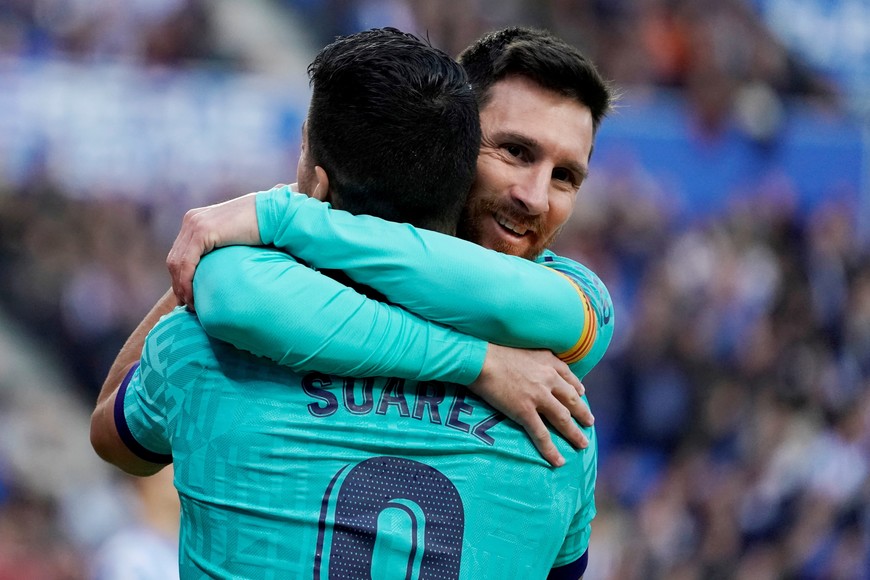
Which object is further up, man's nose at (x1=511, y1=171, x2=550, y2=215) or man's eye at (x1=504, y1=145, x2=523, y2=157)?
man's eye at (x1=504, y1=145, x2=523, y2=157)

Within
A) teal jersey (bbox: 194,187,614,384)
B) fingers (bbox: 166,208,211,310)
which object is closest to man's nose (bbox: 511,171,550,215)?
teal jersey (bbox: 194,187,614,384)

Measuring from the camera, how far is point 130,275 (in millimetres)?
6594

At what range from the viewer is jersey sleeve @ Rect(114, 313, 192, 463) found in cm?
171

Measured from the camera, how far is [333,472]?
1.64m

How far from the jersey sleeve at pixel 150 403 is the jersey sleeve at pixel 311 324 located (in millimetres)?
122

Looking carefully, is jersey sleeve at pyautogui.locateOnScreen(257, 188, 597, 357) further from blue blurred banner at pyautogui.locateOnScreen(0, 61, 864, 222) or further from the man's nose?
blue blurred banner at pyautogui.locateOnScreen(0, 61, 864, 222)

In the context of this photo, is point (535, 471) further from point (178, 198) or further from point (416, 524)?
point (178, 198)

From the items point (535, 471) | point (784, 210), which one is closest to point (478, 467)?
point (535, 471)

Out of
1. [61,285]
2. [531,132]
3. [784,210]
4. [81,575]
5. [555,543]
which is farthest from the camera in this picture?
[784,210]

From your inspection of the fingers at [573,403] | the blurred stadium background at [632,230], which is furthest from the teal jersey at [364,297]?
the blurred stadium background at [632,230]

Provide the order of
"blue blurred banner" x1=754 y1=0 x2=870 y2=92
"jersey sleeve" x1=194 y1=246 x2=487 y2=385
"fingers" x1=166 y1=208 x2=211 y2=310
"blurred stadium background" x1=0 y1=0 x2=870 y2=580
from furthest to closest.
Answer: "blue blurred banner" x1=754 y1=0 x2=870 y2=92, "blurred stadium background" x1=0 y1=0 x2=870 y2=580, "fingers" x1=166 y1=208 x2=211 y2=310, "jersey sleeve" x1=194 y1=246 x2=487 y2=385

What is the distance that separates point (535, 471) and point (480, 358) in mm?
200

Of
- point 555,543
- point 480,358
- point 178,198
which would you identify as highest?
point 480,358

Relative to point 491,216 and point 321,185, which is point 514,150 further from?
point 321,185
